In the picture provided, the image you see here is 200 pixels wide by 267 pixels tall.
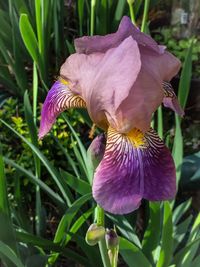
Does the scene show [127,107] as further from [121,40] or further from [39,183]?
[39,183]

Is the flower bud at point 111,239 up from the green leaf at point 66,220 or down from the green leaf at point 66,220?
up

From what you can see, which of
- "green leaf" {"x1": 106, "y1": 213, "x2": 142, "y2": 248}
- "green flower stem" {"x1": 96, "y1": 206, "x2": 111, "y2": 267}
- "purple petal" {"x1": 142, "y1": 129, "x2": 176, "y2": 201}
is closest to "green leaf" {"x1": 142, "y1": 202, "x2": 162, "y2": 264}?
"green leaf" {"x1": 106, "y1": 213, "x2": 142, "y2": 248}

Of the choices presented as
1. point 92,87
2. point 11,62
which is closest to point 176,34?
point 11,62

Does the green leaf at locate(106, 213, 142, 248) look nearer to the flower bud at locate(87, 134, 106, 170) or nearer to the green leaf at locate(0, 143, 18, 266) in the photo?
the green leaf at locate(0, 143, 18, 266)

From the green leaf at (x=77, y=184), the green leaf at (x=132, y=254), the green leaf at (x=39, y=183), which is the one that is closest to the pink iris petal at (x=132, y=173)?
the green leaf at (x=132, y=254)

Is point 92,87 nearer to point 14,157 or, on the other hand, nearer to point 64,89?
point 64,89

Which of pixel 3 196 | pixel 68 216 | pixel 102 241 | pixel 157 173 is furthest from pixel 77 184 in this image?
pixel 157 173

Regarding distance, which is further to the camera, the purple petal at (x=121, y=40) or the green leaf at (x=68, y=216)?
the green leaf at (x=68, y=216)

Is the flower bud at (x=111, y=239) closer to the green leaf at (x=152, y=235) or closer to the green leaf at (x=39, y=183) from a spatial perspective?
the green leaf at (x=152, y=235)
